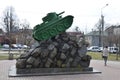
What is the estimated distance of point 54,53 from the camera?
21.0 meters

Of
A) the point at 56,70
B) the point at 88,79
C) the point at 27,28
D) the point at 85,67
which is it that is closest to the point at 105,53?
the point at 85,67

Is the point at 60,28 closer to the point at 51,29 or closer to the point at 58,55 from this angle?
the point at 51,29

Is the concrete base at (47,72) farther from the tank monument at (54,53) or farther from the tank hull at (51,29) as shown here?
the tank hull at (51,29)

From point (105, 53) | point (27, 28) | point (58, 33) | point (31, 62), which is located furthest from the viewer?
point (27, 28)

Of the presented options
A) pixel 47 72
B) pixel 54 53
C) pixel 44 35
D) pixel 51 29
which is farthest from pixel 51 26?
pixel 47 72

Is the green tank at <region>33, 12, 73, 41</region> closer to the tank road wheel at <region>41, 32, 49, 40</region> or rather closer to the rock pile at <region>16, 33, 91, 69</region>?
the tank road wheel at <region>41, 32, 49, 40</region>

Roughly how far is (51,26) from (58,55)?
1977 mm

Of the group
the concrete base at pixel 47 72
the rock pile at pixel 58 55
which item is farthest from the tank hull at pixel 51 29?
the concrete base at pixel 47 72

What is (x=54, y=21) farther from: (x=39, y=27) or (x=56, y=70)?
(x=56, y=70)

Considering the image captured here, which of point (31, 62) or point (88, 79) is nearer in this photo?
point (88, 79)

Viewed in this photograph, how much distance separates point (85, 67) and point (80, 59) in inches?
24.3

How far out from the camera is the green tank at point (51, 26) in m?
21.2

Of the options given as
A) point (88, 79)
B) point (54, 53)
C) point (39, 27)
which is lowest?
point (88, 79)

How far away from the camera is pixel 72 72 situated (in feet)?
68.3
